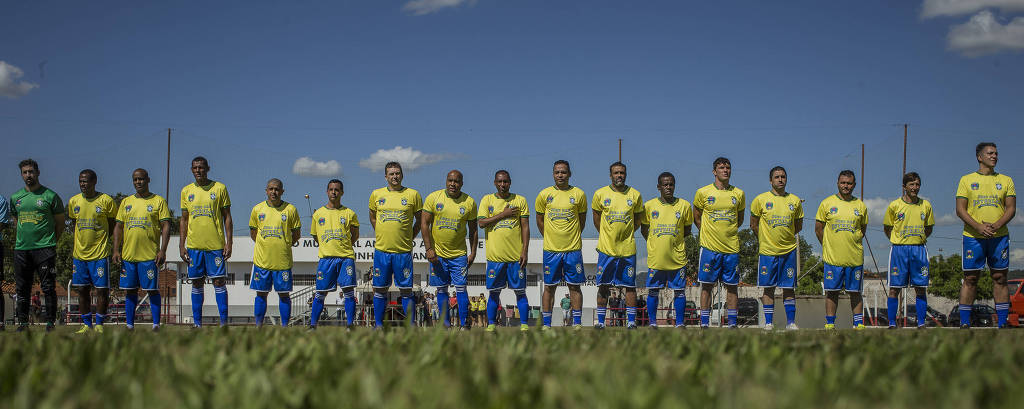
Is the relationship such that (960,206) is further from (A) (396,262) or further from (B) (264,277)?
(B) (264,277)

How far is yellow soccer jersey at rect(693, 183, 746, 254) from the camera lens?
1091 cm

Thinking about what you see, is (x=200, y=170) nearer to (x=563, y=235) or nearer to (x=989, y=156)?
(x=563, y=235)

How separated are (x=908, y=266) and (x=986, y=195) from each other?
1.53 meters

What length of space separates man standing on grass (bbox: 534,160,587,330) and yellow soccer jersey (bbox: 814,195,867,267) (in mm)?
3638

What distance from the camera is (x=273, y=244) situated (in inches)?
445

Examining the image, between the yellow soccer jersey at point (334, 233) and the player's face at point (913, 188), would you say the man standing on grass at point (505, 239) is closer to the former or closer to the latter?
the yellow soccer jersey at point (334, 233)

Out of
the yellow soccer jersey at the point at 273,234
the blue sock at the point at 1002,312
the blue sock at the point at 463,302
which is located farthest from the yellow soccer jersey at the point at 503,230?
the blue sock at the point at 1002,312

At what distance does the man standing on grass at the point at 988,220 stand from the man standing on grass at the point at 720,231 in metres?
3.02

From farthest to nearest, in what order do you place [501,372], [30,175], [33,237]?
[30,175]
[33,237]
[501,372]

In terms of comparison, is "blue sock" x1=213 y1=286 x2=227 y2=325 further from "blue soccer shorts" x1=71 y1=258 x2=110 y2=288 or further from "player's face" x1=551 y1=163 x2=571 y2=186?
"player's face" x1=551 y1=163 x2=571 y2=186

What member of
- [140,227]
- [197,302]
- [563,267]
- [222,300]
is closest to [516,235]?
[563,267]

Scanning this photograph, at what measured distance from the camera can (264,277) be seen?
37.0 feet

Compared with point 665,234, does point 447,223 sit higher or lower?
higher

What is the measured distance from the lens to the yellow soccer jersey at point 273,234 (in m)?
11.3
